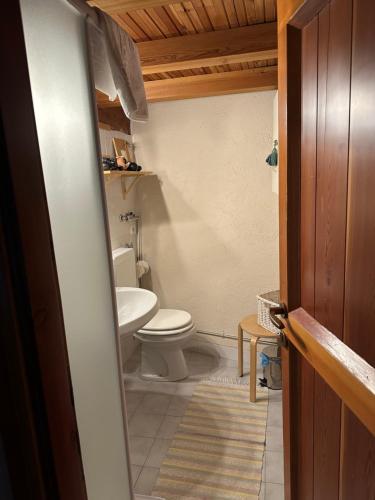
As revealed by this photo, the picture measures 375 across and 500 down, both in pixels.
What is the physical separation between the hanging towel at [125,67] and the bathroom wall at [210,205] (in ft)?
4.76

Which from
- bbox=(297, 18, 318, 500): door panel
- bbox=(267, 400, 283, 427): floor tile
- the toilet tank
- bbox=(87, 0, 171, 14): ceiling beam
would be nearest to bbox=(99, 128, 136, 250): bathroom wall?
the toilet tank

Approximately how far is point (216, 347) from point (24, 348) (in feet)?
8.46

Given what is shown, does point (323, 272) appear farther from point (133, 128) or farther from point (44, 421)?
point (133, 128)

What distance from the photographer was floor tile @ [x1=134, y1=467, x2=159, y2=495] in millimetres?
1625

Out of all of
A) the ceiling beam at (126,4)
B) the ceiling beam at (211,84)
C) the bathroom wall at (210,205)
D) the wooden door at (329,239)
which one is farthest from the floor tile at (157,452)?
the ceiling beam at (211,84)

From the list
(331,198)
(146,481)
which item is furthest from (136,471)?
(331,198)

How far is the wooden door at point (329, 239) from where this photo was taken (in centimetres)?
68

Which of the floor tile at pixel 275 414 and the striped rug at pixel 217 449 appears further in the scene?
the floor tile at pixel 275 414

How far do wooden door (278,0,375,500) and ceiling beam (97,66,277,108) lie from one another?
1489 mm

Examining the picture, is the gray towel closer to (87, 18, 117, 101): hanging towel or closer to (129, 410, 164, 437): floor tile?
(87, 18, 117, 101): hanging towel

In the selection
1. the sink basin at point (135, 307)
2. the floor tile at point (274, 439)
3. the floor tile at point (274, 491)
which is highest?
the sink basin at point (135, 307)

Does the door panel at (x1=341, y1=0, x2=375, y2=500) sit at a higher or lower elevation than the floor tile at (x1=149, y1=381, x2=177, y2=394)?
higher

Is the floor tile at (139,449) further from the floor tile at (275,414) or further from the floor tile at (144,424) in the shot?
the floor tile at (275,414)

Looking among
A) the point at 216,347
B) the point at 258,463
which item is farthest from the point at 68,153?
the point at 216,347
